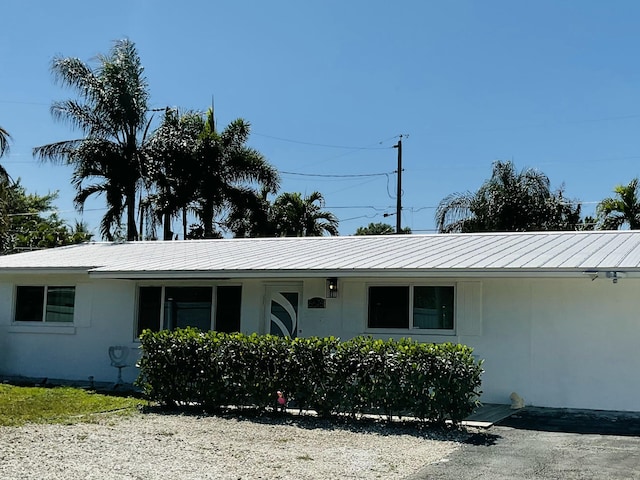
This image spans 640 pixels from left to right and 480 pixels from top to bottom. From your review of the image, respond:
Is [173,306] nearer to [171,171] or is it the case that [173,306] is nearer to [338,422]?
[338,422]

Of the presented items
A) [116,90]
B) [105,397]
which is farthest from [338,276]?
[116,90]

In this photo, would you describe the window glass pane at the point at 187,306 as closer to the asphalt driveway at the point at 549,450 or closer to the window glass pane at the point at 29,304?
the window glass pane at the point at 29,304

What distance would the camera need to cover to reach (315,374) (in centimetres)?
1085

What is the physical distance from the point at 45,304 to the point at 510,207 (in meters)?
16.7

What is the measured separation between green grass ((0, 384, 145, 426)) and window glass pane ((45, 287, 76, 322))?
2276 mm

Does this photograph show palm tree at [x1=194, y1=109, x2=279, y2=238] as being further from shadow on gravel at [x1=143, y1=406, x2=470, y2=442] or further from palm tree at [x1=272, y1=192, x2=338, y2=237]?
shadow on gravel at [x1=143, y1=406, x2=470, y2=442]

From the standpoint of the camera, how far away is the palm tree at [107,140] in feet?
86.6

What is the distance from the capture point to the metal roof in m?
12.1

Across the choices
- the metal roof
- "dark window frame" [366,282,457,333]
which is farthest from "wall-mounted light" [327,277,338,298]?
"dark window frame" [366,282,457,333]

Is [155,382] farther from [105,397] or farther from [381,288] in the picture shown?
[381,288]

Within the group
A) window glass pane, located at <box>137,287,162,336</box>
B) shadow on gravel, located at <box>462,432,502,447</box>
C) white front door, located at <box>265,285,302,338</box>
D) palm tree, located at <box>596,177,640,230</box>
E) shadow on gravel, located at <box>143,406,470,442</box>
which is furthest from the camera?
palm tree, located at <box>596,177,640,230</box>

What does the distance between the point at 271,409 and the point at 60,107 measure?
18957 mm

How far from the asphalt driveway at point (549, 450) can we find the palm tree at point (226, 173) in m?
17.7

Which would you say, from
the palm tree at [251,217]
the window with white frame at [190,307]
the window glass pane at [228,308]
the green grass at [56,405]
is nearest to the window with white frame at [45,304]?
the window with white frame at [190,307]
